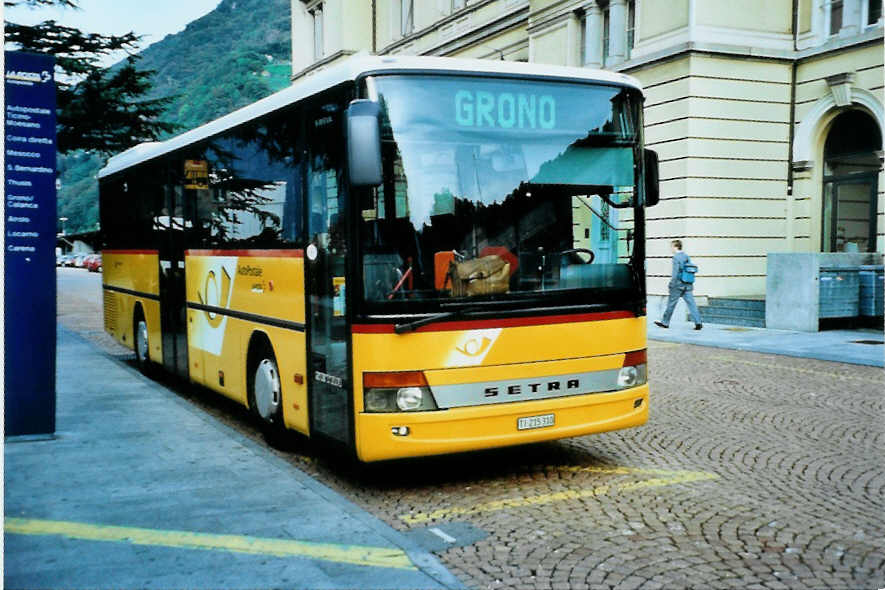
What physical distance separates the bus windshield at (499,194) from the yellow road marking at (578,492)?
1.34 metres

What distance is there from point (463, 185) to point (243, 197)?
3024 millimetres

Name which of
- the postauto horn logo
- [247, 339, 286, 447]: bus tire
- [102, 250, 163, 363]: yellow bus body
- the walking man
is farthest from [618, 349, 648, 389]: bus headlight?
the walking man

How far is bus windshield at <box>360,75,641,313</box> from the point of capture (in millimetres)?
5949

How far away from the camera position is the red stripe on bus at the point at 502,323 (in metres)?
5.95

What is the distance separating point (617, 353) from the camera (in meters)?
6.69

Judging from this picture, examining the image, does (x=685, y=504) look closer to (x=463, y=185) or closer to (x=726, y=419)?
(x=463, y=185)


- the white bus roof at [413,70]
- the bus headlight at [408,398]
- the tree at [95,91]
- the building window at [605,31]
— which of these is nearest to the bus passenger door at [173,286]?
the white bus roof at [413,70]

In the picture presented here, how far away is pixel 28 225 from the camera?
7.60 m

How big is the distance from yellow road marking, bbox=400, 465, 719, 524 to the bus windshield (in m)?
1.34

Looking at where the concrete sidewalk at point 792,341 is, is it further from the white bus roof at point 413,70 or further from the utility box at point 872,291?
the white bus roof at point 413,70

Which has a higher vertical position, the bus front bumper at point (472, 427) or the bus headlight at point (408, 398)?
the bus headlight at point (408, 398)

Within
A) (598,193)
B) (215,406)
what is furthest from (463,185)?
(215,406)

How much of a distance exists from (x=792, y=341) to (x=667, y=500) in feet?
35.9

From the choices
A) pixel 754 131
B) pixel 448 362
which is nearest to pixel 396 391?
pixel 448 362
